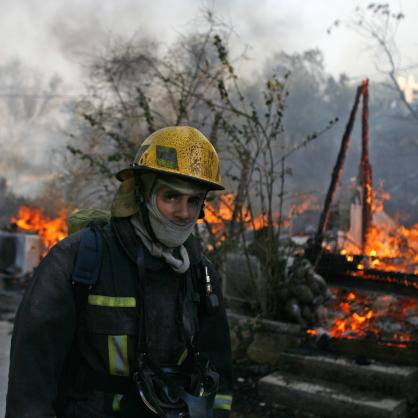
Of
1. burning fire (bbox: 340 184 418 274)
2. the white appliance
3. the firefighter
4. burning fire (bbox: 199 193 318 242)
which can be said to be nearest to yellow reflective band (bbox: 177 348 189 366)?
the firefighter

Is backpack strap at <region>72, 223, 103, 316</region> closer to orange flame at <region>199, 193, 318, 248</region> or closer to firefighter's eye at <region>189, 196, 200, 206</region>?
firefighter's eye at <region>189, 196, 200, 206</region>

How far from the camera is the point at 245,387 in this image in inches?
263

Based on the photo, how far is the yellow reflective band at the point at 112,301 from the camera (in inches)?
89.4

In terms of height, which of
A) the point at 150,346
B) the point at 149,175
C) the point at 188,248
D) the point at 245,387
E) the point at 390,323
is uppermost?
the point at 149,175

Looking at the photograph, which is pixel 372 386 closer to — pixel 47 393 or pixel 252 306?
pixel 252 306

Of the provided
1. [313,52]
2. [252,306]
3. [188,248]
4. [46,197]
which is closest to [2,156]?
[46,197]

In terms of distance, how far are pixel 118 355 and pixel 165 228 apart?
1.77 feet

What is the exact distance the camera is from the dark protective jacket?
216 cm

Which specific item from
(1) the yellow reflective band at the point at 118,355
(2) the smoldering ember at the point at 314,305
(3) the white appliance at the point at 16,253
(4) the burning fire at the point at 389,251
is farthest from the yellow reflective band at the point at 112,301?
(3) the white appliance at the point at 16,253

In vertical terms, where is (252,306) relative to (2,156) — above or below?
below

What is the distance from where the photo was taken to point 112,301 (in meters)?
2.29

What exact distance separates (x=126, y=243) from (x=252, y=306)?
18.4ft

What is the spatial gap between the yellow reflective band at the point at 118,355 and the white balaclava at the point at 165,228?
1.21 feet

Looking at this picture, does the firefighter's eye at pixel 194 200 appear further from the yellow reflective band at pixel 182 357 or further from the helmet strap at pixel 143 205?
the yellow reflective band at pixel 182 357
